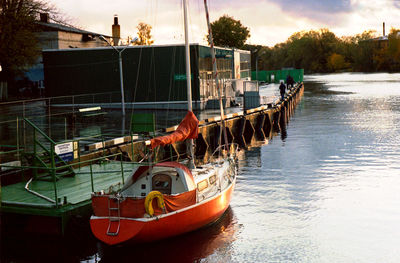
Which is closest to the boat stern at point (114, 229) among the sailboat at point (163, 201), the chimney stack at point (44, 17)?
the sailboat at point (163, 201)

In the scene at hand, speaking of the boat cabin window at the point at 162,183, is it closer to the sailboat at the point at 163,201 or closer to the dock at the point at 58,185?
the sailboat at the point at 163,201

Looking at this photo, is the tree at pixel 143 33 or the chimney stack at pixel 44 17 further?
the tree at pixel 143 33

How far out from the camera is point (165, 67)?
53719 mm

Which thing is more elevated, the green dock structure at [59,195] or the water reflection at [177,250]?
the green dock structure at [59,195]

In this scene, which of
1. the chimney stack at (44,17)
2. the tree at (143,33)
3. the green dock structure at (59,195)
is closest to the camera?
the green dock structure at (59,195)

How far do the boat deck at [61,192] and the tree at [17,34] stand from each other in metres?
39.7

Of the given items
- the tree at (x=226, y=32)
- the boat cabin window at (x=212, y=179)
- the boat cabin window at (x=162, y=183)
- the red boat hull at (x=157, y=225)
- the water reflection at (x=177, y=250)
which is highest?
the tree at (x=226, y=32)

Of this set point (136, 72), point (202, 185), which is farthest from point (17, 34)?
point (202, 185)

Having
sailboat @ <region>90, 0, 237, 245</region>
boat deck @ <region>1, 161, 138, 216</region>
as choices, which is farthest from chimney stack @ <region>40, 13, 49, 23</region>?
sailboat @ <region>90, 0, 237, 245</region>

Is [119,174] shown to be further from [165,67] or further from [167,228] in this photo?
[165,67]

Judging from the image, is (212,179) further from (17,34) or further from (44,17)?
(44,17)

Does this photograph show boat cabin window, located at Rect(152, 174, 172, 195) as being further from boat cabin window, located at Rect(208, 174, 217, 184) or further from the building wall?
the building wall

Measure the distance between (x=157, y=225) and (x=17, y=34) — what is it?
158 ft

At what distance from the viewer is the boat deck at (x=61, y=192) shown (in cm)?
1689
